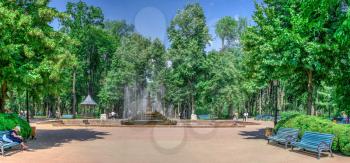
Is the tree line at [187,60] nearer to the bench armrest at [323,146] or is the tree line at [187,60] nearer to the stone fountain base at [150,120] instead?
the bench armrest at [323,146]

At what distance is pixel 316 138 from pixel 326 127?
5.47ft

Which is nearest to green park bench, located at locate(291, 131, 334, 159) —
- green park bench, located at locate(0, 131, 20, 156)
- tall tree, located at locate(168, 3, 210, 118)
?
green park bench, located at locate(0, 131, 20, 156)

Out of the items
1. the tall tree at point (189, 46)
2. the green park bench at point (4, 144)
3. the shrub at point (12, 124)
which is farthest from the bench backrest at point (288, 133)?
the tall tree at point (189, 46)

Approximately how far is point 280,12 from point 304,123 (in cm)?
838

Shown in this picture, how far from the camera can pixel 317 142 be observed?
15844mm

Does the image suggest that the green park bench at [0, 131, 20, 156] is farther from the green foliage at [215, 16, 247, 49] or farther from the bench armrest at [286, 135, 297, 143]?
the green foliage at [215, 16, 247, 49]

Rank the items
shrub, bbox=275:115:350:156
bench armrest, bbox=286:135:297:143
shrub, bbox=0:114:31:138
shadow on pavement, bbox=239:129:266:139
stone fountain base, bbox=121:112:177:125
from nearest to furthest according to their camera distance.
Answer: shrub, bbox=275:115:350:156 < bench armrest, bbox=286:135:297:143 < shrub, bbox=0:114:31:138 < shadow on pavement, bbox=239:129:266:139 < stone fountain base, bbox=121:112:177:125

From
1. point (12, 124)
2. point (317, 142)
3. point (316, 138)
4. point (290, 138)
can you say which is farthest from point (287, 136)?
point (12, 124)

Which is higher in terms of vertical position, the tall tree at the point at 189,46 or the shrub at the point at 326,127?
the tall tree at the point at 189,46

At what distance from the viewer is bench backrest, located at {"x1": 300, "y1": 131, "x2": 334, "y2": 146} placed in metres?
15.5

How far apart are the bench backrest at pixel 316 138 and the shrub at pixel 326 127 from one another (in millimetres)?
812

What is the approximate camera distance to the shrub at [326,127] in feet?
52.1

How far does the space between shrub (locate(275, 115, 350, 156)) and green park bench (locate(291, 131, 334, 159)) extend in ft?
2.22

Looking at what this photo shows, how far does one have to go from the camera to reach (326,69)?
22.0 metres
